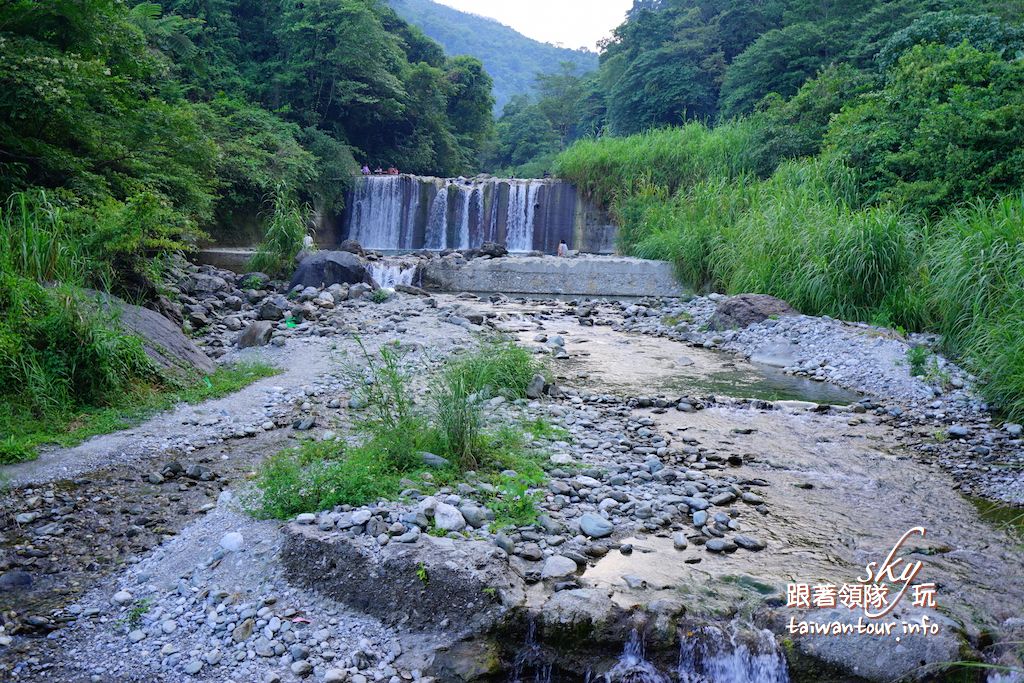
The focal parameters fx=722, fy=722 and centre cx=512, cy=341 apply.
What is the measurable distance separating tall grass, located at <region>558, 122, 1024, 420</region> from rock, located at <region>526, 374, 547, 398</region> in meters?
3.90

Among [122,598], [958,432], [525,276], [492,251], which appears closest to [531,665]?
[122,598]

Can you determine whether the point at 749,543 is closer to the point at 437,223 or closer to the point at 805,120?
the point at 805,120

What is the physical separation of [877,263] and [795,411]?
395 centimetres

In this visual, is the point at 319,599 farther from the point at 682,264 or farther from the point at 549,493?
the point at 682,264

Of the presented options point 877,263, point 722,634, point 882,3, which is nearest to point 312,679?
point 722,634

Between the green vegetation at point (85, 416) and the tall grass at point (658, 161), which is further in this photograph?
the tall grass at point (658, 161)

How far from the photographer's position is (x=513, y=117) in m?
41.7

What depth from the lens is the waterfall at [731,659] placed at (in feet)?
9.34

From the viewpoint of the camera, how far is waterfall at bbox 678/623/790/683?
2846mm

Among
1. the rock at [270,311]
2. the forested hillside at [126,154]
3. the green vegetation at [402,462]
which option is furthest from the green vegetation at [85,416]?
the rock at [270,311]

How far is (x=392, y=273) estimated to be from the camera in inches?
571

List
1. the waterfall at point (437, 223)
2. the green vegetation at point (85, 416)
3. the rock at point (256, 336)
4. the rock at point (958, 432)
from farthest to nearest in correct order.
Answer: the waterfall at point (437, 223), the rock at point (256, 336), the rock at point (958, 432), the green vegetation at point (85, 416)

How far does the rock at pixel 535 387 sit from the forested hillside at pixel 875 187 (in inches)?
156

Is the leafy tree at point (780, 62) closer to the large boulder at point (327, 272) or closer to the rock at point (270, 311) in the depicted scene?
the large boulder at point (327, 272)
